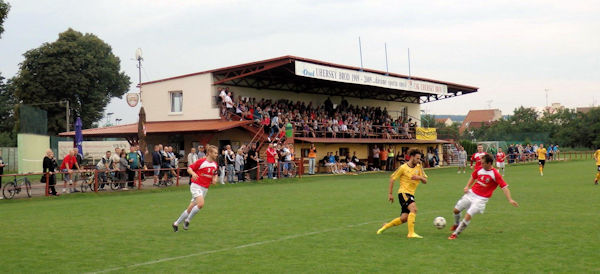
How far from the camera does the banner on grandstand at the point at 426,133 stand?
50.5 m

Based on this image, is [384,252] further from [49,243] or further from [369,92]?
[369,92]

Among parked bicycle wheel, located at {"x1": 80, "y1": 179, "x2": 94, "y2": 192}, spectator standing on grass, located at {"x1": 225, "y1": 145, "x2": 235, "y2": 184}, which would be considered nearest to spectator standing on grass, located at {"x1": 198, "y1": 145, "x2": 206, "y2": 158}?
spectator standing on grass, located at {"x1": 225, "y1": 145, "x2": 235, "y2": 184}

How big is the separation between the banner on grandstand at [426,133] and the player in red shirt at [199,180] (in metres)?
39.2

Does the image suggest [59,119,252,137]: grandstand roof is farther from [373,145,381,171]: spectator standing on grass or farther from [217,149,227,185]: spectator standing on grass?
[373,145,381,171]: spectator standing on grass

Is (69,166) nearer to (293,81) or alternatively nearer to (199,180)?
(199,180)

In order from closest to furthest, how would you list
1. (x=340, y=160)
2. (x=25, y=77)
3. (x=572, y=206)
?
(x=572, y=206)
(x=340, y=160)
(x=25, y=77)

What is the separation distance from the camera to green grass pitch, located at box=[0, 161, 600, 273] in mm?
8750

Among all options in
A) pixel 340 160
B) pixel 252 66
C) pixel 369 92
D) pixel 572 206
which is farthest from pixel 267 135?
pixel 572 206

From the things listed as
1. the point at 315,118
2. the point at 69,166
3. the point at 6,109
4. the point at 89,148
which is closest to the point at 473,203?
the point at 69,166

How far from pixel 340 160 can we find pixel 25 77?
111 feet

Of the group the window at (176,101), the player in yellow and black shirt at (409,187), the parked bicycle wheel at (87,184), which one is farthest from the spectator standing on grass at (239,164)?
the player in yellow and black shirt at (409,187)

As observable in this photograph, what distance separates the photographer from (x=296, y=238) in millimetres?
11312

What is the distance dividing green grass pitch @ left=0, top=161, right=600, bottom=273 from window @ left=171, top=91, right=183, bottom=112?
69.7ft

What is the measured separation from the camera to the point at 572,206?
16.3 metres
